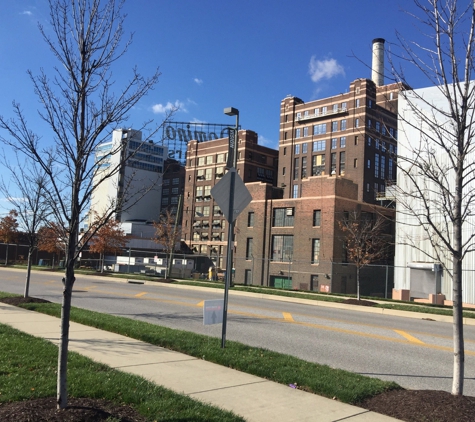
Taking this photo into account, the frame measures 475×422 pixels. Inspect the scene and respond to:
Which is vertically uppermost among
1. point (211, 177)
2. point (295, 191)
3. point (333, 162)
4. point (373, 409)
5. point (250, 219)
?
point (333, 162)

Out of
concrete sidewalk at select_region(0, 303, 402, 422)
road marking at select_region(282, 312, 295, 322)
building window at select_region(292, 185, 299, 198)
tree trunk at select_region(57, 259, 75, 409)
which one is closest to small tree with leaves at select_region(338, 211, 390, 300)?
road marking at select_region(282, 312, 295, 322)

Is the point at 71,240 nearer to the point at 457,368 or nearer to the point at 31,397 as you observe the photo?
the point at 31,397

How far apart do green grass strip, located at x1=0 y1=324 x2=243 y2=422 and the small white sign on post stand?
2067 mm

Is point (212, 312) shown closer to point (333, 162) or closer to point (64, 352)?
point (64, 352)

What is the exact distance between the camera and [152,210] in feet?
379

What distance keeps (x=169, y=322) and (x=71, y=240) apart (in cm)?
877

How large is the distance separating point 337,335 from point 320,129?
7267 centimetres

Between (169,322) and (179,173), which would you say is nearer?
(169,322)

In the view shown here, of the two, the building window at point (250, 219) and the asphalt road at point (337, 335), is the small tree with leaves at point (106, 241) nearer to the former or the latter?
the building window at point (250, 219)

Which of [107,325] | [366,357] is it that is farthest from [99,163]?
[366,357]

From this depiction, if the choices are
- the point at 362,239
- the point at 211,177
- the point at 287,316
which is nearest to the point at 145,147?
the point at 287,316

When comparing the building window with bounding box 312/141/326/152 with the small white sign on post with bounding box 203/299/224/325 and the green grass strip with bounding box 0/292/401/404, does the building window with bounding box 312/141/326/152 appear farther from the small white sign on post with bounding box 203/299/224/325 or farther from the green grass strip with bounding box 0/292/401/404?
the small white sign on post with bounding box 203/299/224/325

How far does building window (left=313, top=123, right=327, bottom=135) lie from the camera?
81312 mm

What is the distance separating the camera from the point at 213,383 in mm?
6371
